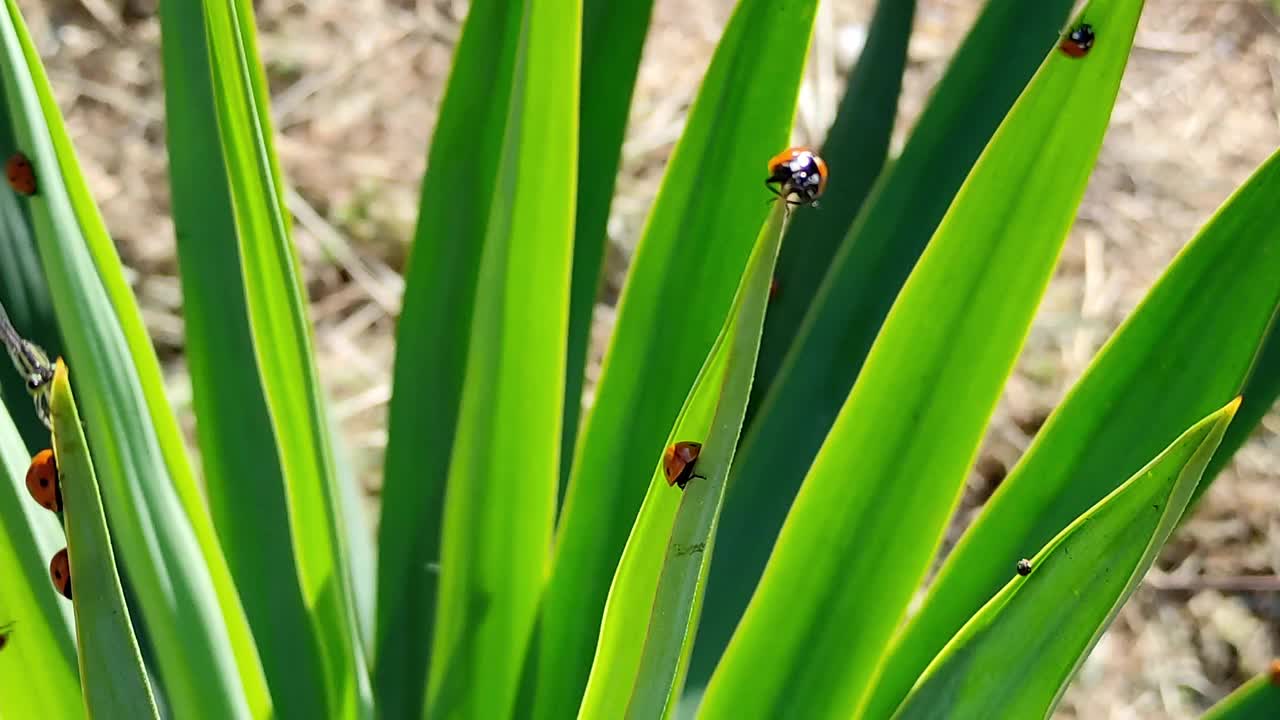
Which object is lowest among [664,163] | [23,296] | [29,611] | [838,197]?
[29,611]

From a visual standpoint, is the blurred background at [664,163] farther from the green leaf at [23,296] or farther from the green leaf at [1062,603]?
the green leaf at [1062,603]

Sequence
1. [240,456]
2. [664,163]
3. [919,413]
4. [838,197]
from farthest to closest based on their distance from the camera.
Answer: [664,163]
[838,197]
[240,456]
[919,413]

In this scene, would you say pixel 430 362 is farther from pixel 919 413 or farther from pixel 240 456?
pixel 919 413

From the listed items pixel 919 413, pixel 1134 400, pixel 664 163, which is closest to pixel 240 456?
pixel 919 413

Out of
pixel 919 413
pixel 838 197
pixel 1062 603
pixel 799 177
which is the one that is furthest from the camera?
pixel 838 197

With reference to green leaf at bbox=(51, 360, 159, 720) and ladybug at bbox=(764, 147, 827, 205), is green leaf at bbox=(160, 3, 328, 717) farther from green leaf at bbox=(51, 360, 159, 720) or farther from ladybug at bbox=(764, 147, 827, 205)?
ladybug at bbox=(764, 147, 827, 205)

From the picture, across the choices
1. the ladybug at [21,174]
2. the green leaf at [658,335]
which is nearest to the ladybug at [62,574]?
the ladybug at [21,174]

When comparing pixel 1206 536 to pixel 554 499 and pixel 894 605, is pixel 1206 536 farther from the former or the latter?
pixel 554 499
